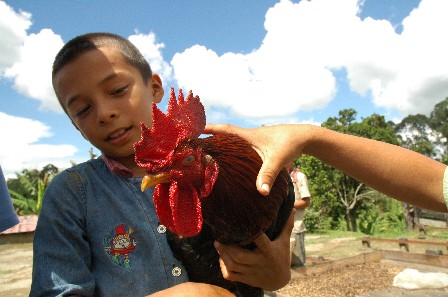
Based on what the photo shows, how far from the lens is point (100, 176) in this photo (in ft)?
6.13

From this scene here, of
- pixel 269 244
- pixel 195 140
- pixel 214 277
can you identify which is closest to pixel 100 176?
pixel 195 140

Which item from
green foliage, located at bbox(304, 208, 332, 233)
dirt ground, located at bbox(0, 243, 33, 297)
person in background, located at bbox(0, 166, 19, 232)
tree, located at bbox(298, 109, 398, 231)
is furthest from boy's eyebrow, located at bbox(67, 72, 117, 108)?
tree, located at bbox(298, 109, 398, 231)

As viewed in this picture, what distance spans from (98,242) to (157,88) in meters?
1.02

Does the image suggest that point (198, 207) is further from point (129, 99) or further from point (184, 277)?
point (129, 99)

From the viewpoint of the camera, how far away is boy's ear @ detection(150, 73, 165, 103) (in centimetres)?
222

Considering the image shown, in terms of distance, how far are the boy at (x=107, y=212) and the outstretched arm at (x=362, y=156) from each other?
48cm

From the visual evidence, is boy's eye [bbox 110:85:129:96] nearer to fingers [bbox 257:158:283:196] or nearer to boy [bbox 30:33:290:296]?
boy [bbox 30:33:290:296]

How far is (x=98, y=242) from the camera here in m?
1.66

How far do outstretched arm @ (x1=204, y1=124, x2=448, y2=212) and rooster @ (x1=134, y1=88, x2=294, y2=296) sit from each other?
11 cm

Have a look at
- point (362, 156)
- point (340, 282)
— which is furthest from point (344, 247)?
point (362, 156)

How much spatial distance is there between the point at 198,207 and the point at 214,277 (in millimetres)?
457

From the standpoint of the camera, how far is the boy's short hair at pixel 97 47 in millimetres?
1893

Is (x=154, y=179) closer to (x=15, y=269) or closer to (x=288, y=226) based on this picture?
(x=288, y=226)

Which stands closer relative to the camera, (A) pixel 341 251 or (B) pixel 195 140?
(B) pixel 195 140
